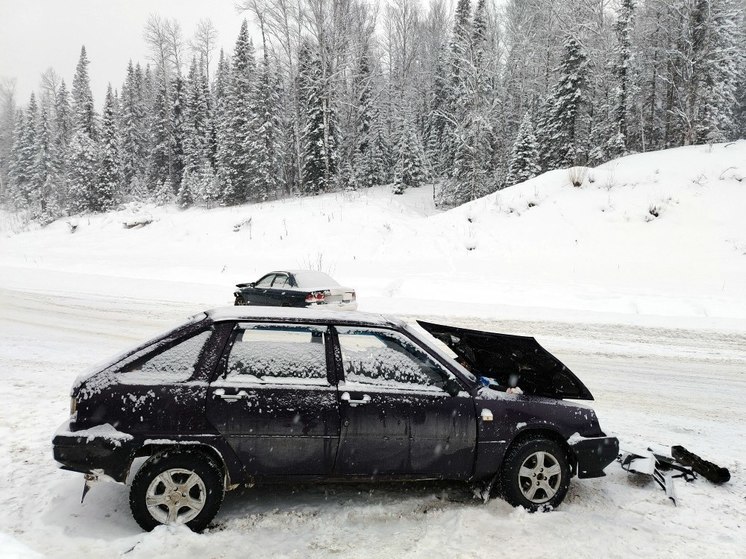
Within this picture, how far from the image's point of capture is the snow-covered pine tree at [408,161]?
36969 mm

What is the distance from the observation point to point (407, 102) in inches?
1762

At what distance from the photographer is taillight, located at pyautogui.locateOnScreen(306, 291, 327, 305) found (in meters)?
11.0

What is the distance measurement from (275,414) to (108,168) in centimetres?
5124

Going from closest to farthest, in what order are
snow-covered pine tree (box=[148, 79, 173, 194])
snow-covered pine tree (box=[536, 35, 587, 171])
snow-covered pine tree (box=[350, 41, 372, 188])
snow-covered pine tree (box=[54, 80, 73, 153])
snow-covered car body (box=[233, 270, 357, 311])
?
1. snow-covered car body (box=[233, 270, 357, 311])
2. snow-covered pine tree (box=[536, 35, 587, 171])
3. snow-covered pine tree (box=[350, 41, 372, 188])
4. snow-covered pine tree (box=[148, 79, 173, 194])
5. snow-covered pine tree (box=[54, 80, 73, 153])

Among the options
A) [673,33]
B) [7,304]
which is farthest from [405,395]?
[673,33]

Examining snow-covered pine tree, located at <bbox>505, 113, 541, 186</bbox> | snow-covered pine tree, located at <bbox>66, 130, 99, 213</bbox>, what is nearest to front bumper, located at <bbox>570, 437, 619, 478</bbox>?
snow-covered pine tree, located at <bbox>505, 113, 541, 186</bbox>

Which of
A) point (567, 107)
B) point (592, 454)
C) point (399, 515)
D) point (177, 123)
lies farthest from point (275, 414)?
point (177, 123)

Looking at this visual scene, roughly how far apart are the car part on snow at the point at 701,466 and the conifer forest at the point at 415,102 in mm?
28307

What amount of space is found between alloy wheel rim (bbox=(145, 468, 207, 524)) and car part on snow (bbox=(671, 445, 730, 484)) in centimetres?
444

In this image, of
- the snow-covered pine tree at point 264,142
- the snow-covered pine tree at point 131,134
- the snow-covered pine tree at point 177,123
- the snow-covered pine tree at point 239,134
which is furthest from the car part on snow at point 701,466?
the snow-covered pine tree at point 131,134

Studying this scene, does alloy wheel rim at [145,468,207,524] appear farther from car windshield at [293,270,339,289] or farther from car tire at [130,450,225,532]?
car windshield at [293,270,339,289]

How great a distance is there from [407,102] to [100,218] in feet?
95.2

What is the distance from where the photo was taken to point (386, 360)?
3.89 metres

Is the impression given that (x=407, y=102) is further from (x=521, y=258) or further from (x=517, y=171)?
(x=521, y=258)
